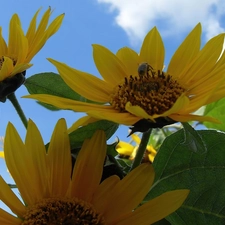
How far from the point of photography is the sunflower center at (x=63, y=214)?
72 cm

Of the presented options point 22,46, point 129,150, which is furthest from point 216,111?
point 22,46

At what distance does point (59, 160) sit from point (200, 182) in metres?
0.20

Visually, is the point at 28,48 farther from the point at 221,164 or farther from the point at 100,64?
the point at 221,164

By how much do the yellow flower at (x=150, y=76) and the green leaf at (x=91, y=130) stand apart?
2 centimetres

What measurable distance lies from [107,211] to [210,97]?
0.21 metres

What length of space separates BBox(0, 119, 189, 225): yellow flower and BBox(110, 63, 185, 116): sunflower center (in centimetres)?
11

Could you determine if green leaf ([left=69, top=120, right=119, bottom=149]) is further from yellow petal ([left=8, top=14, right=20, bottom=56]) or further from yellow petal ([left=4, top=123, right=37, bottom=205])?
yellow petal ([left=8, top=14, right=20, bottom=56])

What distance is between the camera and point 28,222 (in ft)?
2.35

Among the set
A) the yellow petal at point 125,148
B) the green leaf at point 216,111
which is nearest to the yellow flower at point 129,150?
the yellow petal at point 125,148

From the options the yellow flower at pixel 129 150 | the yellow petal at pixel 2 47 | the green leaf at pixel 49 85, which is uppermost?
the yellow petal at pixel 2 47

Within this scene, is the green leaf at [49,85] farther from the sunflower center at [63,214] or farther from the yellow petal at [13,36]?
the sunflower center at [63,214]

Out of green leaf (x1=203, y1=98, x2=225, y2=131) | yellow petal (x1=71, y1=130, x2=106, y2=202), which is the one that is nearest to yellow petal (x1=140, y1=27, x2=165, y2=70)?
yellow petal (x1=71, y1=130, x2=106, y2=202)

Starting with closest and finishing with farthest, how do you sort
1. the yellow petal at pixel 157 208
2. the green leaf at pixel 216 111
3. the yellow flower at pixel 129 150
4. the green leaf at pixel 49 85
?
the yellow petal at pixel 157 208, the green leaf at pixel 49 85, the green leaf at pixel 216 111, the yellow flower at pixel 129 150

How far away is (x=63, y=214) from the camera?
28.8 inches
